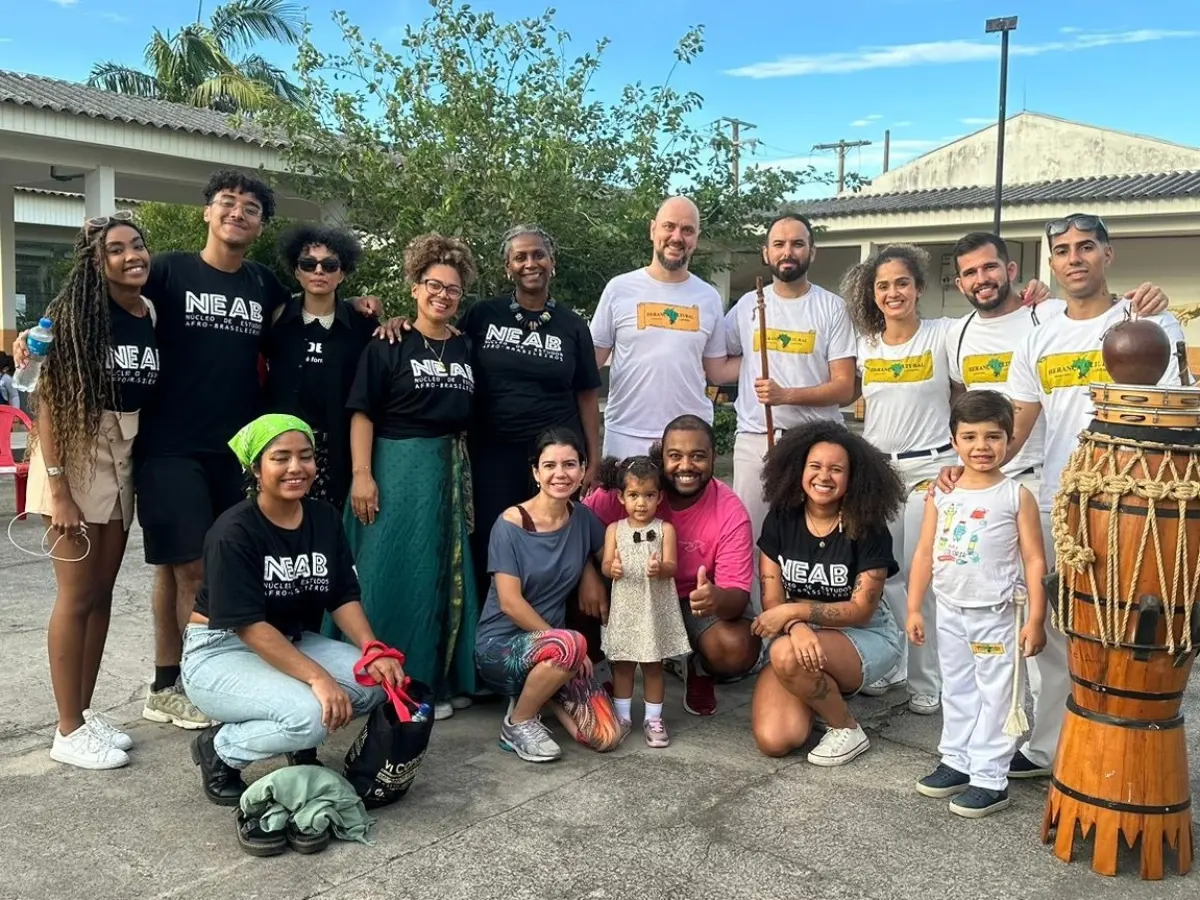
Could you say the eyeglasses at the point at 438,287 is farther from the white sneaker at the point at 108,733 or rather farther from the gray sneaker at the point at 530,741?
the white sneaker at the point at 108,733

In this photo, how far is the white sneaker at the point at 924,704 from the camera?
175 inches

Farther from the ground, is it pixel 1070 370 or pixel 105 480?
pixel 1070 370

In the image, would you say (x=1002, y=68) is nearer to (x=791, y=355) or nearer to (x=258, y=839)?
(x=791, y=355)

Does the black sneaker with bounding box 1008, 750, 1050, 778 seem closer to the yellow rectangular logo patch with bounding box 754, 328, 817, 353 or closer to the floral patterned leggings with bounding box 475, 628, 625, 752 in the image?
the floral patterned leggings with bounding box 475, 628, 625, 752

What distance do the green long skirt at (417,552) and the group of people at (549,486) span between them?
0.01 metres

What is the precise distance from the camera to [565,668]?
3.81 m

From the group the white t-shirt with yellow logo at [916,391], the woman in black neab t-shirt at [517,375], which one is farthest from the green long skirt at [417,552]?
the white t-shirt with yellow logo at [916,391]

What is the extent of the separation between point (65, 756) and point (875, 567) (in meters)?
2.95

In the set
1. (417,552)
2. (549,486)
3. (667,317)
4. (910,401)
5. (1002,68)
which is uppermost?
(1002,68)

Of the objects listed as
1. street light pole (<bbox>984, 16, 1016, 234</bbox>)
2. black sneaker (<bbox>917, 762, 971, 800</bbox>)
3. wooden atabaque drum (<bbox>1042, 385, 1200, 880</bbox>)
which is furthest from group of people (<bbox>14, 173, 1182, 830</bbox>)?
street light pole (<bbox>984, 16, 1016, 234</bbox>)

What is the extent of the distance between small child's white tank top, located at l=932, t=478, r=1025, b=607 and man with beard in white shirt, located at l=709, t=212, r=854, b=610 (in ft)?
3.70

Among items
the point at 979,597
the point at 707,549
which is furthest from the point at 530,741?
the point at 979,597

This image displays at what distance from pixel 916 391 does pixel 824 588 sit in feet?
3.16

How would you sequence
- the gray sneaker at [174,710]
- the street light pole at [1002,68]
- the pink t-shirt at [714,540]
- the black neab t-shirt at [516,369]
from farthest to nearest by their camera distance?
the street light pole at [1002,68] < the black neab t-shirt at [516,369] < the pink t-shirt at [714,540] < the gray sneaker at [174,710]
